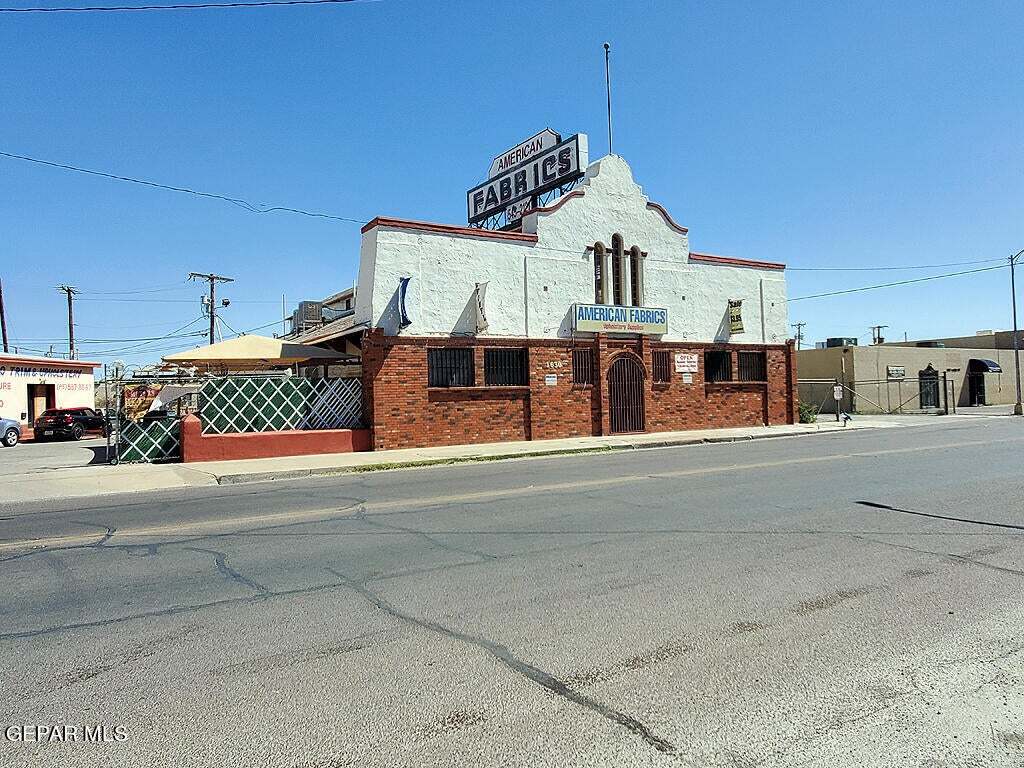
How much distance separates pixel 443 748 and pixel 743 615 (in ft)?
8.91

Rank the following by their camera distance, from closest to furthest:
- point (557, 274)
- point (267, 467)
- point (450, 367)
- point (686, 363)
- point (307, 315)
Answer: point (267, 467) < point (450, 367) < point (557, 274) < point (686, 363) < point (307, 315)

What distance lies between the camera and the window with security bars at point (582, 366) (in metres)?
23.0

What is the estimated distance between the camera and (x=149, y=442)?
17594mm

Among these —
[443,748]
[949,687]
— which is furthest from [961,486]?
[443,748]

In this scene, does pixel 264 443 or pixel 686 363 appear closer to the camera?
pixel 264 443

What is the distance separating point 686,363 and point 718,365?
1.96m

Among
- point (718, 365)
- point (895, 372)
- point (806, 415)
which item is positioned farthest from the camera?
point (895, 372)

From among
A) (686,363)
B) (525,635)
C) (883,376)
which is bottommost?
(525,635)

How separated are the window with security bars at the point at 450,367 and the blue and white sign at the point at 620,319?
392 centimetres

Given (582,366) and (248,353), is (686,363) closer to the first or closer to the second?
(582,366)

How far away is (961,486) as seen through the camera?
11367mm

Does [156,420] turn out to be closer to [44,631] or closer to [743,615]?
[44,631]

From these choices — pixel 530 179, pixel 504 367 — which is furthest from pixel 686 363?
pixel 530 179

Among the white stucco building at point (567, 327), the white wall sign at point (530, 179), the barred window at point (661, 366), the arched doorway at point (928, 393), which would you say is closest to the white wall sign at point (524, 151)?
the white wall sign at point (530, 179)
